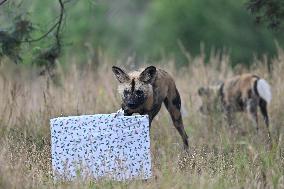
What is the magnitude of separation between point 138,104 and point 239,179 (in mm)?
1705

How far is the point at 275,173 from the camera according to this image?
7.21m

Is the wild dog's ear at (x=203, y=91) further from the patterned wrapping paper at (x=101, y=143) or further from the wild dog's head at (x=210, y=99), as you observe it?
the patterned wrapping paper at (x=101, y=143)

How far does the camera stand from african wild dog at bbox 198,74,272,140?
12.9 m

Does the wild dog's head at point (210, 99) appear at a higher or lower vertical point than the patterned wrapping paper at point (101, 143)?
higher

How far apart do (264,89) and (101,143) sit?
19.2ft

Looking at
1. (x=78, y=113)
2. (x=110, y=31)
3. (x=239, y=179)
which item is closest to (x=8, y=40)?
(x=78, y=113)

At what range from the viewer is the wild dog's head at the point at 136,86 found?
28.0 feet

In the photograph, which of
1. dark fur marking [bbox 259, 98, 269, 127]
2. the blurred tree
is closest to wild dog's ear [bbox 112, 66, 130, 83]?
the blurred tree

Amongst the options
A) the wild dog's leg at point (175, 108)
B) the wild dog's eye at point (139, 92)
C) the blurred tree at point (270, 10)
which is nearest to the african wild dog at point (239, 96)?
the wild dog's leg at point (175, 108)

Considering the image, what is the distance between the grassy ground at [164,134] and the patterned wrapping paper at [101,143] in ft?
0.86

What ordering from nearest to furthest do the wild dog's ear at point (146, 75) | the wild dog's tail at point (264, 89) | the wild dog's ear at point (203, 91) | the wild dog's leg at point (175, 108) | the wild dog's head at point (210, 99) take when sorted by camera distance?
the wild dog's ear at point (146, 75)
the wild dog's leg at point (175, 108)
the wild dog's head at point (210, 99)
the wild dog's tail at point (264, 89)
the wild dog's ear at point (203, 91)

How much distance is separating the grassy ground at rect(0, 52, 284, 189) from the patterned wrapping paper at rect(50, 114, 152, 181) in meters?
0.26

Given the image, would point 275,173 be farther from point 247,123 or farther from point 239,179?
point 247,123

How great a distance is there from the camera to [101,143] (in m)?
7.77
